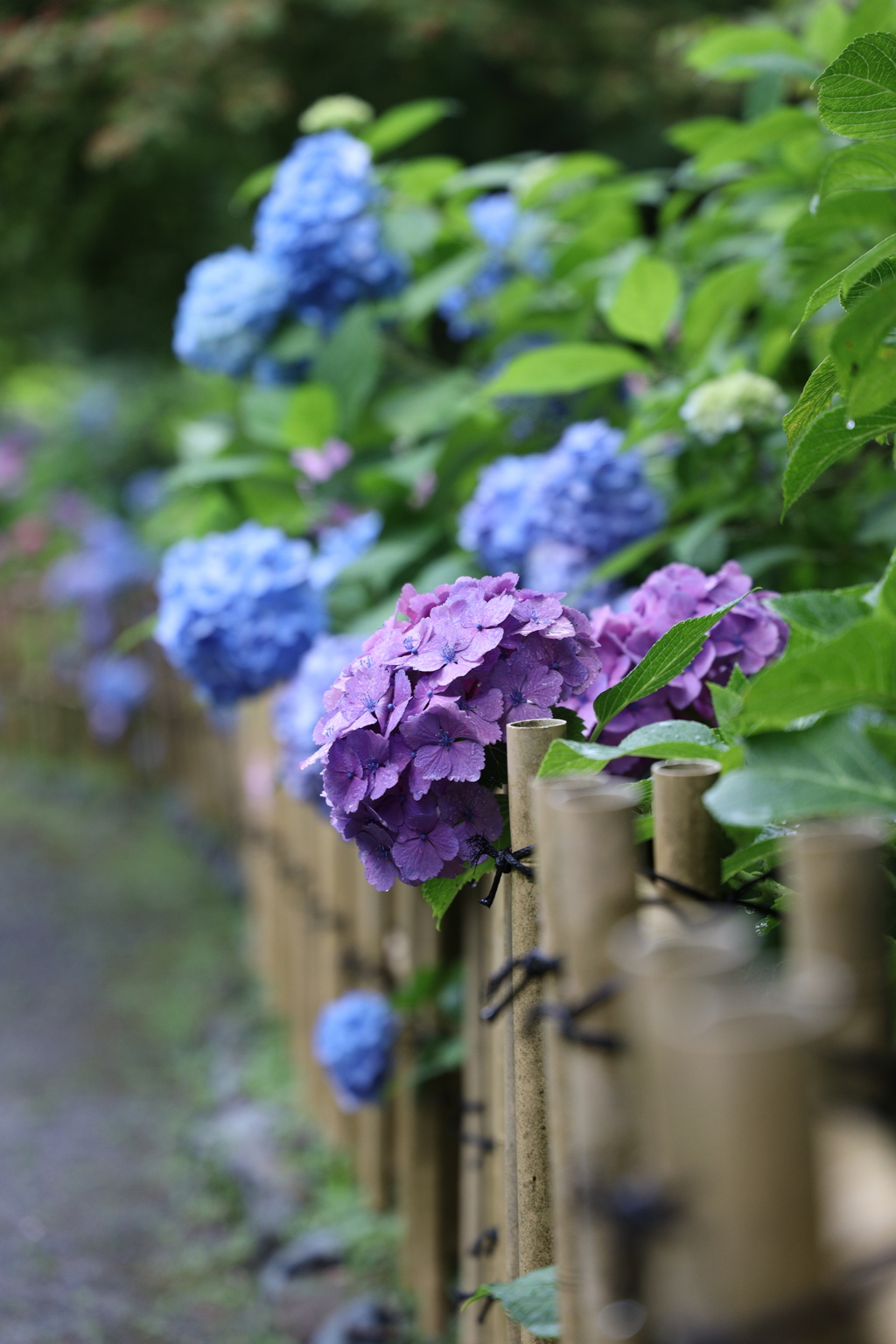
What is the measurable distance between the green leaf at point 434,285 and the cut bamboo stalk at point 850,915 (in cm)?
151

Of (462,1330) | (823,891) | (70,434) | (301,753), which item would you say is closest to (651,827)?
(823,891)

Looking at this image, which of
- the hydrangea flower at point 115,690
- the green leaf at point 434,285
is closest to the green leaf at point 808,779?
the green leaf at point 434,285

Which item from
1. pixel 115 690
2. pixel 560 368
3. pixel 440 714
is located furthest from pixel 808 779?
pixel 115 690

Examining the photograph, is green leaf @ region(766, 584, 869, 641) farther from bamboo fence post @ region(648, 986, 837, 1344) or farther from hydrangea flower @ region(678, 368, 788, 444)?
hydrangea flower @ region(678, 368, 788, 444)

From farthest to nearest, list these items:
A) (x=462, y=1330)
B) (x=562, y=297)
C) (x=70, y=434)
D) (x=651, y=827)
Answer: (x=70, y=434), (x=562, y=297), (x=462, y=1330), (x=651, y=827)

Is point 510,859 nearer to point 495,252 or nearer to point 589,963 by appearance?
point 589,963

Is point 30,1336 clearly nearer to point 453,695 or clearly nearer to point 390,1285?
point 390,1285

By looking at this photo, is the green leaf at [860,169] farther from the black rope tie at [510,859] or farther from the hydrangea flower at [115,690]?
the hydrangea flower at [115,690]

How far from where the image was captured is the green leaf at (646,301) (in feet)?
4.86

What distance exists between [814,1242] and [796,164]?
60.8 inches

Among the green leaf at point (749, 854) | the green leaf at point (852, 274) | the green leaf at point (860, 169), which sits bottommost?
the green leaf at point (749, 854)

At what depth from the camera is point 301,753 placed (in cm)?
163

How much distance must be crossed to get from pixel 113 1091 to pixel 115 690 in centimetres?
302

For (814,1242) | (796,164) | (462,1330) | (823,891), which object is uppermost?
(796,164)
